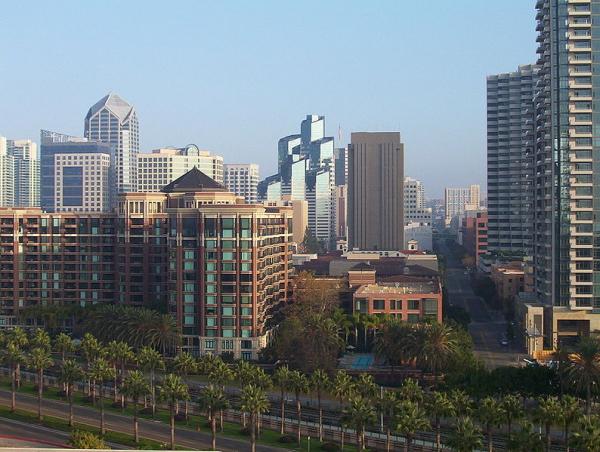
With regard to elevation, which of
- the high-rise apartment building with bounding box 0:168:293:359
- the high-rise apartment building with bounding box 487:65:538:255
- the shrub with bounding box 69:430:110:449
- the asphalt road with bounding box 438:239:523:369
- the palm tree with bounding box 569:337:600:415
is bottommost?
the asphalt road with bounding box 438:239:523:369

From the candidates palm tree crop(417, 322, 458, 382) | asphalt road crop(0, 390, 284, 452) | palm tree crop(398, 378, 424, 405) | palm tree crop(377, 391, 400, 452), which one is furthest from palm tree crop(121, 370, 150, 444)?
palm tree crop(417, 322, 458, 382)

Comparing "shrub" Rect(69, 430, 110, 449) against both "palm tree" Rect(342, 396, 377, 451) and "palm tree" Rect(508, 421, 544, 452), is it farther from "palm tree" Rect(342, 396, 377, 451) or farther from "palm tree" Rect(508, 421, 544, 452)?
"palm tree" Rect(508, 421, 544, 452)

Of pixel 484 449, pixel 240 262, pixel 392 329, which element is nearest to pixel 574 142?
pixel 392 329

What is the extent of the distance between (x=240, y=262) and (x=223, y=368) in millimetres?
25930

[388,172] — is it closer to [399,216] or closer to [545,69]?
[399,216]

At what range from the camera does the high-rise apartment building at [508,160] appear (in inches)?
6358

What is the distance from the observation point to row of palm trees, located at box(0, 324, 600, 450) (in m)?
51.1

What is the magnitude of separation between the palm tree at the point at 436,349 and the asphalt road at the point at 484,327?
12.2 m

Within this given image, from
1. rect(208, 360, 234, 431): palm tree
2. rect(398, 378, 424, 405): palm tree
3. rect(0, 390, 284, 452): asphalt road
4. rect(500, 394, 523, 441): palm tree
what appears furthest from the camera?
rect(208, 360, 234, 431): palm tree

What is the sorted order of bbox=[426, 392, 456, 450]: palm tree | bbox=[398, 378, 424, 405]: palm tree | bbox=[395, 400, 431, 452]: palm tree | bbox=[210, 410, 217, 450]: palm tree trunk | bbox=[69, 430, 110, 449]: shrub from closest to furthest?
bbox=[69, 430, 110, 449]: shrub < bbox=[395, 400, 431, 452]: palm tree < bbox=[426, 392, 456, 450]: palm tree < bbox=[210, 410, 217, 450]: palm tree trunk < bbox=[398, 378, 424, 405]: palm tree

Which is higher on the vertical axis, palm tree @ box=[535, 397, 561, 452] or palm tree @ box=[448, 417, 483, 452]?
palm tree @ box=[535, 397, 561, 452]

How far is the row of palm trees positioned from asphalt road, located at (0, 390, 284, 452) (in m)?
1.25

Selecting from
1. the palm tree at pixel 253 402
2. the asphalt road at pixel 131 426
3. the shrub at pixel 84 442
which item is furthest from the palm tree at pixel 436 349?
the shrub at pixel 84 442

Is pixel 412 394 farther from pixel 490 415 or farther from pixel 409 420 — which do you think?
pixel 490 415
